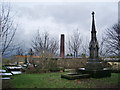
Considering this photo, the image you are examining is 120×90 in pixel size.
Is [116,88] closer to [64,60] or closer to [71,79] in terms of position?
[71,79]

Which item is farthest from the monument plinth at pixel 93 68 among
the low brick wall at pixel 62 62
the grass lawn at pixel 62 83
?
the low brick wall at pixel 62 62

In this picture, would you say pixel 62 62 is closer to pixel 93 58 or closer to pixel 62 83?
pixel 93 58

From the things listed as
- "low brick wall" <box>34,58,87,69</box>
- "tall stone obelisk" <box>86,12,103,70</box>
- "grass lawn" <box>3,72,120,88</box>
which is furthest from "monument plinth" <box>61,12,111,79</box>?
"low brick wall" <box>34,58,87,69</box>

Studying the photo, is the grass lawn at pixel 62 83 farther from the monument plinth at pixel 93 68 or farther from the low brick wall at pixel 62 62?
the low brick wall at pixel 62 62

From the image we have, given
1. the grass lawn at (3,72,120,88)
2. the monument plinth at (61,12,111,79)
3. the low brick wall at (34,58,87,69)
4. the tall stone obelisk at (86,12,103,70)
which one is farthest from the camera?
the low brick wall at (34,58,87,69)

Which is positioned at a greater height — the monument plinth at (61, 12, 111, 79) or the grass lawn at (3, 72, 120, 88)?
the monument plinth at (61, 12, 111, 79)

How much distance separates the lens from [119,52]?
24906 millimetres

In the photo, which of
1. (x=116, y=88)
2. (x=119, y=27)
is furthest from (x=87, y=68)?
(x=119, y=27)

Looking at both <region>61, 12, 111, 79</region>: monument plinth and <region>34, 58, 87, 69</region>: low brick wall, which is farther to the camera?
<region>34, 58, 87, 69</region>: low brick wall

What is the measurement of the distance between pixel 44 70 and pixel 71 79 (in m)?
8.73

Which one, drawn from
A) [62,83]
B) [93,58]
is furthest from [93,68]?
[62,83]

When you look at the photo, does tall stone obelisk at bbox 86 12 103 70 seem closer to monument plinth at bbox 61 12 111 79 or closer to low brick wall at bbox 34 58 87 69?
monument plinth at bbox 61 12 111 79

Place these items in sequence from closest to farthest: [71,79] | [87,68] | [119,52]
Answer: [71,79] < [87,68] < [119,52]

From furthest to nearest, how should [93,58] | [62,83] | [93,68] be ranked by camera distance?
[93,58] < [93,68] < [62,83]
